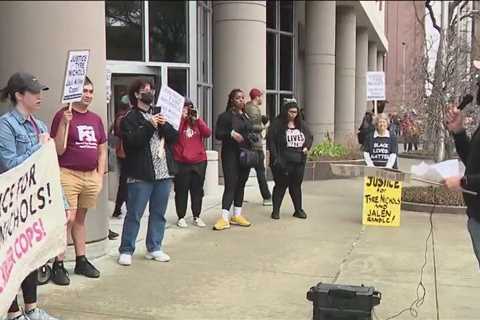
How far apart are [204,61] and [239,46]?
1.52 metres

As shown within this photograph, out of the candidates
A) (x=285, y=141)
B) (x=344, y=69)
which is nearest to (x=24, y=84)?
(x=285, y=141)

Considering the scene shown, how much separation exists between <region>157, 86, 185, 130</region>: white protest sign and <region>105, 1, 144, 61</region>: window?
5.97 metres

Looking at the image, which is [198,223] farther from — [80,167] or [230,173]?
[80,167]

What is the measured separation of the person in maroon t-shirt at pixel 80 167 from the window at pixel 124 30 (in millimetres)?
6571

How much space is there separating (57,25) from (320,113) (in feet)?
49.5

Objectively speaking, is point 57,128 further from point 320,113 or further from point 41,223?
point 320,113

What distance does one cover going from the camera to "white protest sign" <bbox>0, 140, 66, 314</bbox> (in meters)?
3.81

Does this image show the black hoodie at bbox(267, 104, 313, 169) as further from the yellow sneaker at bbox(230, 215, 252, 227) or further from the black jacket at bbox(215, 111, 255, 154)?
the yellow sneaker at bbox(230, 215, 252, 227)

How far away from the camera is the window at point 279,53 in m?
20.1

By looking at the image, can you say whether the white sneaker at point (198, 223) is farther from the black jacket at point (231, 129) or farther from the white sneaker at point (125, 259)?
the white sneaker at point (125, 259)

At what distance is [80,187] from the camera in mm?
5520

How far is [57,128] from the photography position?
528 centimetres

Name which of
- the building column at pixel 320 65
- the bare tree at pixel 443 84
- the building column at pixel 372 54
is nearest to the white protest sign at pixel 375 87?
the bare tree at pixel 443 84

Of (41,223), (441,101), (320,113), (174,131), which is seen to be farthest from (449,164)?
(320,113)
